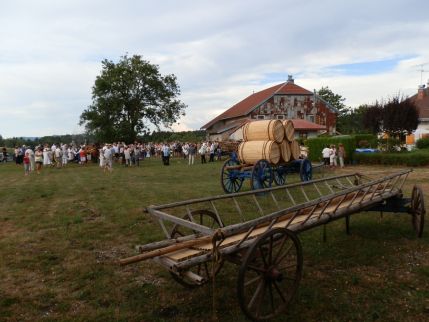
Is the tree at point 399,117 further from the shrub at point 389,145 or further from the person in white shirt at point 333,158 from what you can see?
the person in white shirt at point 333,158

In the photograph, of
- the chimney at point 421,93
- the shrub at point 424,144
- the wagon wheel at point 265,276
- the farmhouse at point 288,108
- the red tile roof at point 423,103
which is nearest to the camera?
the wagon wheel at point 265,276

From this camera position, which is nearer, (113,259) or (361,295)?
(361,295)

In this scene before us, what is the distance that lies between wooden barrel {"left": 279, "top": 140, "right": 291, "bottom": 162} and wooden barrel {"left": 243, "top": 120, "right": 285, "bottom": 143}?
0.89 ft

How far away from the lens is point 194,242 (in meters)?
4.51

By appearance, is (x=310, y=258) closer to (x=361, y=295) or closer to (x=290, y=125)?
(x=361, y=295)

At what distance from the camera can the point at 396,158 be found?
889 inches

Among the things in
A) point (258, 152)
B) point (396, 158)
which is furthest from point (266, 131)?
point (396, 158)

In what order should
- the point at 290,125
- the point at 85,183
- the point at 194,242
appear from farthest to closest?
the point at 85,183, the point at 290,125, the point at 194,242

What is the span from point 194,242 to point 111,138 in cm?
4354

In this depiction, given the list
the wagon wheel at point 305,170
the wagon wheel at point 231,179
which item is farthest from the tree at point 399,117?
Answer: the wagon wheel at point 231,179

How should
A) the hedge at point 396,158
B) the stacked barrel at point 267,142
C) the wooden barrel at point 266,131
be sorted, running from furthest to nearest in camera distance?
the hedge at point 396,158 < the wooden barrel at point 266,131 < the stacked barrel at point 267,142

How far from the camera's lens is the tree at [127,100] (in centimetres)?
4631

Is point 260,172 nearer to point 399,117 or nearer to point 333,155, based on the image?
point 333,155

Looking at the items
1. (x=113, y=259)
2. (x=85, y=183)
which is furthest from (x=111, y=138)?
(x=113, y=259)
